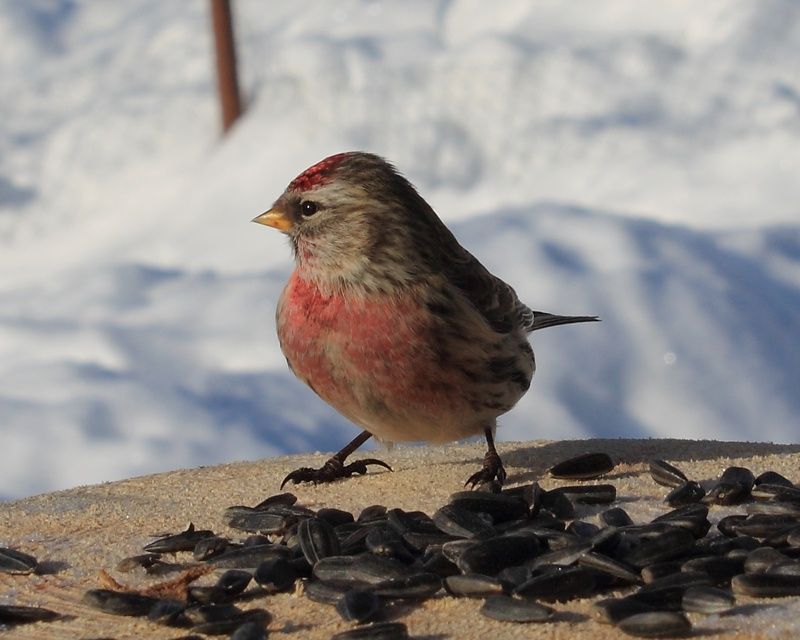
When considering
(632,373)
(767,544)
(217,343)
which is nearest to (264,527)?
(767,544)

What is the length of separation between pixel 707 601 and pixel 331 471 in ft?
5.23

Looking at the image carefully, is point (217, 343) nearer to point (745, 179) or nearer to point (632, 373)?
point (632, 373)

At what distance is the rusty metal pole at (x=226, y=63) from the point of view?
1091cm

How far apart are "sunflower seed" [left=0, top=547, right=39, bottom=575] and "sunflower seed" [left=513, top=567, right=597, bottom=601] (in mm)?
1048

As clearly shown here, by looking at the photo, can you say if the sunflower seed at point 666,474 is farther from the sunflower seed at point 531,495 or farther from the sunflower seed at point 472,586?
the sunflower seed at point 472,586

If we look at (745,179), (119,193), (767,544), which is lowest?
(767,544)

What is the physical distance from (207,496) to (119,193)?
9.43m

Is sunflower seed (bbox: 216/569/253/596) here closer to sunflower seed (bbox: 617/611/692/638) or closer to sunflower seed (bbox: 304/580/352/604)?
sunflower seed (bbox: 304/580/352/604)

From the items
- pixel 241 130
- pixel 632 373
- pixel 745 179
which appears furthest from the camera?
pixel 241 130

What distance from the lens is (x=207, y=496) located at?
3.76 m

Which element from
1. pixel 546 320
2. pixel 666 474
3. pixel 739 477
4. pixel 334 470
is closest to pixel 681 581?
pixel 739 477

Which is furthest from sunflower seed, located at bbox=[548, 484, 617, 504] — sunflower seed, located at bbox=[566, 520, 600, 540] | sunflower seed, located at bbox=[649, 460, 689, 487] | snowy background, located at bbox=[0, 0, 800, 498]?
snowy background, located at bbox=[0, 0, 800, 498]

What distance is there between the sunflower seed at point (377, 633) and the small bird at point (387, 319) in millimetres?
1148

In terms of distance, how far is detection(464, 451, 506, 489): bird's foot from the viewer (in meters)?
3.77
